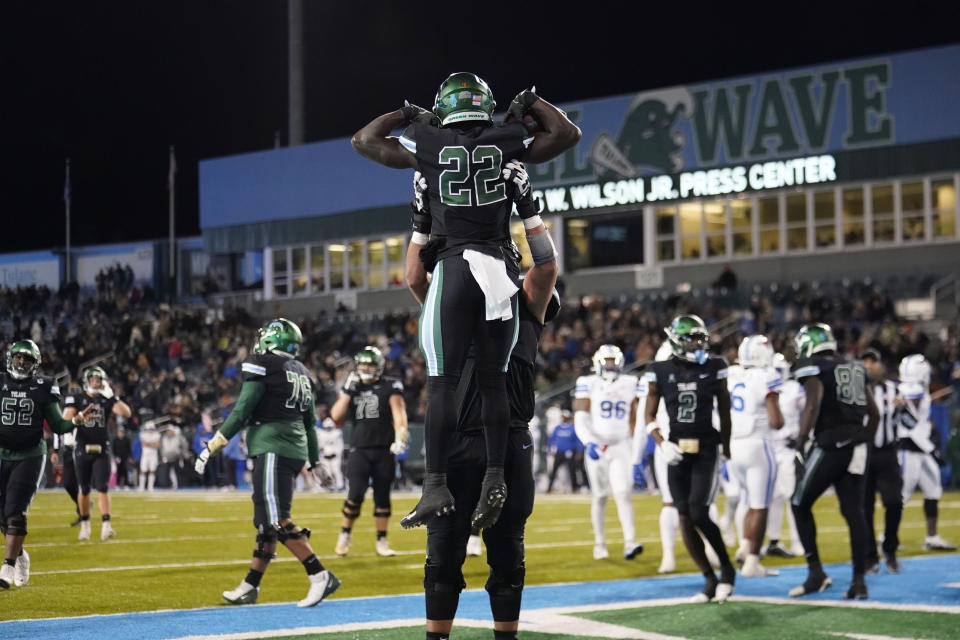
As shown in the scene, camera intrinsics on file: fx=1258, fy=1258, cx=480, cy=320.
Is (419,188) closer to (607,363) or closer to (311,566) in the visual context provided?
(311,566)

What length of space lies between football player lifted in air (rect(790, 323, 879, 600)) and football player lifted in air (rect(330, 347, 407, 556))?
494 cm

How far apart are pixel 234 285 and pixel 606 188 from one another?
17040mm

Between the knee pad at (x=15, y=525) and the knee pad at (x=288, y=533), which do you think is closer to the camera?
the knee pad at (x=288, y=533)

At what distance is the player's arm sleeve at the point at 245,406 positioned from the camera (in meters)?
9.38

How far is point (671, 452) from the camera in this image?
9812 mm

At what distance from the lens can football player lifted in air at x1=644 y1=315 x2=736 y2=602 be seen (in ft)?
32.0

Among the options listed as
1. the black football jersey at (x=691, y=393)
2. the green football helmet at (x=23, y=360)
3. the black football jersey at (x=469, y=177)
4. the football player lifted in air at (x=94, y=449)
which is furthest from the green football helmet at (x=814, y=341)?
the football player lifted in air at (x=94, y=449)

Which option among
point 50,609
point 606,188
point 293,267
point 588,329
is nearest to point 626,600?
point 50,609

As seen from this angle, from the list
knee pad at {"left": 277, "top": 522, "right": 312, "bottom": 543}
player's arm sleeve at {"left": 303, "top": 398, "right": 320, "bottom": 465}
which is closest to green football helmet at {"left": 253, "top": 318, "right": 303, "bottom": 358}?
player's arm sleeve at {"left": 303, "top": 398, "right": 320, "bottom": 465}

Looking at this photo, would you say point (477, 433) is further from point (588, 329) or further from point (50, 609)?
point (588, 329)

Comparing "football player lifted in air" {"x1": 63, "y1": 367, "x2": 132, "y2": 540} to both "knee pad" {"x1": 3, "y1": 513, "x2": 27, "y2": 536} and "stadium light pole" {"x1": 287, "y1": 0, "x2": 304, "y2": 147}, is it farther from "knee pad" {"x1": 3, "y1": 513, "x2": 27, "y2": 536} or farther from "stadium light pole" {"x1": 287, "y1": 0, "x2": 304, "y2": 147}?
"stadium light pole" {"x1": 287, "y1": 0, "x2": 304, "y2": 147}

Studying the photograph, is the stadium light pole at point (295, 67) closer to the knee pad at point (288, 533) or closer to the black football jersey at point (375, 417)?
the black football jersey at point (375, 417)

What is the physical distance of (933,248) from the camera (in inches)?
1238

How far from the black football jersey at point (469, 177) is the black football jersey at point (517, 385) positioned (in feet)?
1.74
